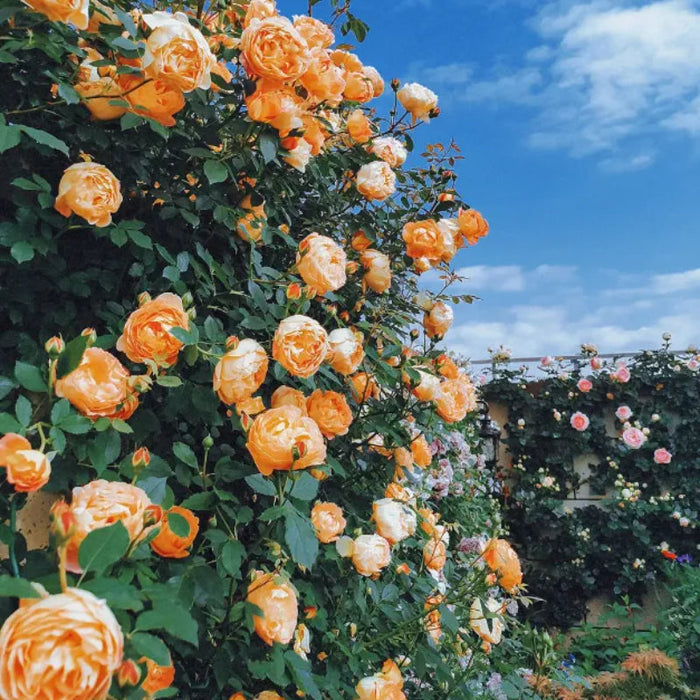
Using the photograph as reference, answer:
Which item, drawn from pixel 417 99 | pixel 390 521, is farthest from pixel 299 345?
pixel 417 99

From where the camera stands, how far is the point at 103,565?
566mm

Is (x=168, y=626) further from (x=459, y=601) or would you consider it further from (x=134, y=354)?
(x=459, y=601)

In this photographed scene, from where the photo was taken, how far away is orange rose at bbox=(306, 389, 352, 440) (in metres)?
1.17

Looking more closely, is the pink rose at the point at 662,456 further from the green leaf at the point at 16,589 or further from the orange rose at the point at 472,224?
the green leaf at the point at 16,589

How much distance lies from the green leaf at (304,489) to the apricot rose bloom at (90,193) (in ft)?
1.65

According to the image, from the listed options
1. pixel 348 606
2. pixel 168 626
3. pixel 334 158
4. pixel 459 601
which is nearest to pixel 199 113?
pixel 334 158

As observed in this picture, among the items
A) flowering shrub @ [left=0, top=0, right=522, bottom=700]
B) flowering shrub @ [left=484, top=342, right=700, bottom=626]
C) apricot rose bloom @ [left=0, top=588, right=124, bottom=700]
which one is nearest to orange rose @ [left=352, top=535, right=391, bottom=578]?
flowering shrub @ [left=0, top=0, right=522, bottom=700]

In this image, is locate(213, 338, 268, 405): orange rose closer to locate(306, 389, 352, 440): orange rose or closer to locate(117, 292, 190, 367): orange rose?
locate(117, 292, 190, 367): orange rose

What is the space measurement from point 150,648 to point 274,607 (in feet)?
1.29

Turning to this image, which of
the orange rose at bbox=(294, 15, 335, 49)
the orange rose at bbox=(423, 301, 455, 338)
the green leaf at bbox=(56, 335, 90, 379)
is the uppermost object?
the orange rose at bbox=(294, 15, 335, 49)

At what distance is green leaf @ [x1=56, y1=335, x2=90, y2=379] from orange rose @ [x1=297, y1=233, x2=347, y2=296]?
47cm

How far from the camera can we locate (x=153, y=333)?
0.94 metres

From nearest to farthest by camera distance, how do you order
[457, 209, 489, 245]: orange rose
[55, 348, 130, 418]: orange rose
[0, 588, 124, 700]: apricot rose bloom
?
[0, 588, 124, 700]: apricot rose bloom → [55, 348, 130, 418]: orange rose → [457, 209, 489, 245]: orange rose

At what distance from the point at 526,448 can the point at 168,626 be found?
515cm
